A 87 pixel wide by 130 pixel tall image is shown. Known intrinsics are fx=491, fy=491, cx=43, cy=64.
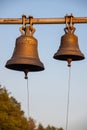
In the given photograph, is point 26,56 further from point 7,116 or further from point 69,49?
point 7,116

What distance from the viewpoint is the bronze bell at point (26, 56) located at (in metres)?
7.62

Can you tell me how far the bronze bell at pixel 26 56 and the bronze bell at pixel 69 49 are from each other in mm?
405

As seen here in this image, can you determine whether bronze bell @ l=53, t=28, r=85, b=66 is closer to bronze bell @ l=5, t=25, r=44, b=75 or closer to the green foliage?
bronze bell @ l=5, t=25, r=44, b=75

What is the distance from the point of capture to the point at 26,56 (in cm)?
768

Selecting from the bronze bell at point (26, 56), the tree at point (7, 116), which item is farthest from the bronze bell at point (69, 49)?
the tree at point (7, 116)

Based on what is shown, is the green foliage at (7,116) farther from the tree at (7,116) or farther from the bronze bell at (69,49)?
the bronze bell at (69,49)

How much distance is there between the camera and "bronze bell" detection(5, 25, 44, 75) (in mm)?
7621

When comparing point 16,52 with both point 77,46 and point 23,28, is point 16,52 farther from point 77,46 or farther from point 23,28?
point 77,46

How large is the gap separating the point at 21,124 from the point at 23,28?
52.8 metres

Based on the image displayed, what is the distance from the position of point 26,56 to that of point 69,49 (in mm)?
713

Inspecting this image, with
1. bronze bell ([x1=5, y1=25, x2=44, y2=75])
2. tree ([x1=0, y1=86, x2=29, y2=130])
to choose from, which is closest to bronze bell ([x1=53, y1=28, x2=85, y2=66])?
bronze bell ([x1=5, y1=25, x2=44, y2=75])

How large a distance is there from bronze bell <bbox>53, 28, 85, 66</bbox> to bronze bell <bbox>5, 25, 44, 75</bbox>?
41 centimetres

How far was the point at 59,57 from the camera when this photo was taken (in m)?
8.10

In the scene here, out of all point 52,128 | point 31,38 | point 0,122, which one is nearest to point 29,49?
point 31,38
